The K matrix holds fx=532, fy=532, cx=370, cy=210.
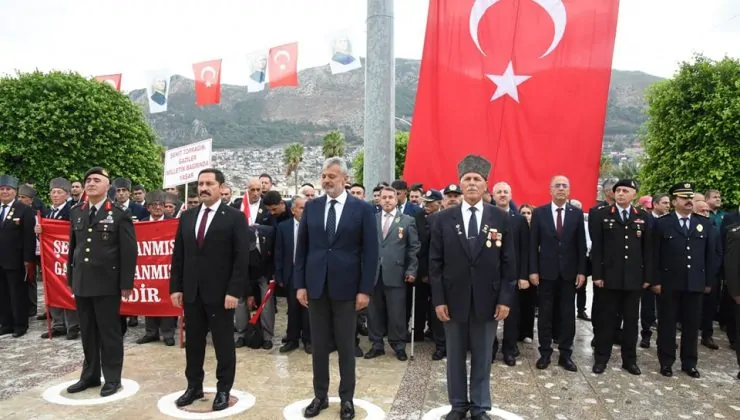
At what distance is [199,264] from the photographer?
14.0 feet

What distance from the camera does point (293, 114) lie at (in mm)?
152000

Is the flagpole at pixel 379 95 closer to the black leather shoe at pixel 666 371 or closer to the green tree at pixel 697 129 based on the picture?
the black leather shoe at pixel 666 371

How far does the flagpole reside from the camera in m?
7.79

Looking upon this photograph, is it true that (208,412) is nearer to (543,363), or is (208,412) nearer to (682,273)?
(543,363)

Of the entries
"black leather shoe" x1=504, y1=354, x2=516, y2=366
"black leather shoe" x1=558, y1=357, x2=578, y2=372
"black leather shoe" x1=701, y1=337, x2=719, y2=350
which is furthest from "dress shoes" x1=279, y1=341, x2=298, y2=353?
"black leather shoe" x1=701, y1=337, x2=719, y2=350

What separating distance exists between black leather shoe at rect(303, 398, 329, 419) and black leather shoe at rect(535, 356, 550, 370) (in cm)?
250

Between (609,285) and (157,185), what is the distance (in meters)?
17.0

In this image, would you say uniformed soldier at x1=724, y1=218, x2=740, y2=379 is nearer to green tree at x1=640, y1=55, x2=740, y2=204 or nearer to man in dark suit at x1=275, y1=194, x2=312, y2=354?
man in dark suit at x1=275, y1=194, x2=312, y2=354

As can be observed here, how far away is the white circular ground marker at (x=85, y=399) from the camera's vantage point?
4.39 m

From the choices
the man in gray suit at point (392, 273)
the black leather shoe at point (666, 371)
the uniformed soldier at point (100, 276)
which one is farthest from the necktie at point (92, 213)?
the black leather shoe at point (666, 371)

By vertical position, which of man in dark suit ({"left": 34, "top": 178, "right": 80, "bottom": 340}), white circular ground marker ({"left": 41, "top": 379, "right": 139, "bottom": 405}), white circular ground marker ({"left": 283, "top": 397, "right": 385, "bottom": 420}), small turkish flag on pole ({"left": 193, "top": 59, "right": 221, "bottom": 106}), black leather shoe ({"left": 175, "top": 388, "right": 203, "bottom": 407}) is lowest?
white circular ground marker ({"left": 41, "top": 379, "right": 139, "bottom": 405})

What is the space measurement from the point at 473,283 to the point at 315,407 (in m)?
1.55

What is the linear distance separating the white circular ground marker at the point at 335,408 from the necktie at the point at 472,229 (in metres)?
1.50

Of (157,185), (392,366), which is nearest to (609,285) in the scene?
(392,366)
